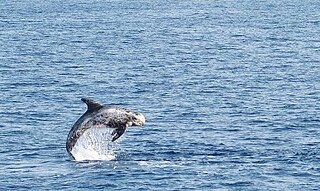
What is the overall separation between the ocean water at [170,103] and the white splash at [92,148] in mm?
876

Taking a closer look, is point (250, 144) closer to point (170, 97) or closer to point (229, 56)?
point (170, 97)

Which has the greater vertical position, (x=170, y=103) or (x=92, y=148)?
(x=170, y=103)

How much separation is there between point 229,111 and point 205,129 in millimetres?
8286

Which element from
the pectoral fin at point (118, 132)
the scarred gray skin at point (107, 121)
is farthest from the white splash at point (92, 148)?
the pectoral fin at point (118, 132)

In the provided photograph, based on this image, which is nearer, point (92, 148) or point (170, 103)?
point (92, 148)

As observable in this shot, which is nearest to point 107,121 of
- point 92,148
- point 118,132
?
point 118,132

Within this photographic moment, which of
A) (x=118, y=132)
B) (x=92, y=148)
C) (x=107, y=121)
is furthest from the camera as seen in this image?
(x=92, y=148)

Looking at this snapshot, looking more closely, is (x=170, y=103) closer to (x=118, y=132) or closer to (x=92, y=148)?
(x=92, y=148)

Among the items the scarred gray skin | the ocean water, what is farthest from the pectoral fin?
the ocean water

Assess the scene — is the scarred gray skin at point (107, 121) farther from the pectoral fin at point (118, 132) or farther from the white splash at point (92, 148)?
the white splash at point (92, 148)

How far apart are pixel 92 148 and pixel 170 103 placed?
2375cm

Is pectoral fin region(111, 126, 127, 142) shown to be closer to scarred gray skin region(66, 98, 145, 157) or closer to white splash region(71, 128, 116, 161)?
scarred gray skin region(66, 98, 145, 157)

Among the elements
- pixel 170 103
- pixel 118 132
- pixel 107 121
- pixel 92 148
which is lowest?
pixel 118 132

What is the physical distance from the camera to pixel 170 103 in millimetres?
93938
